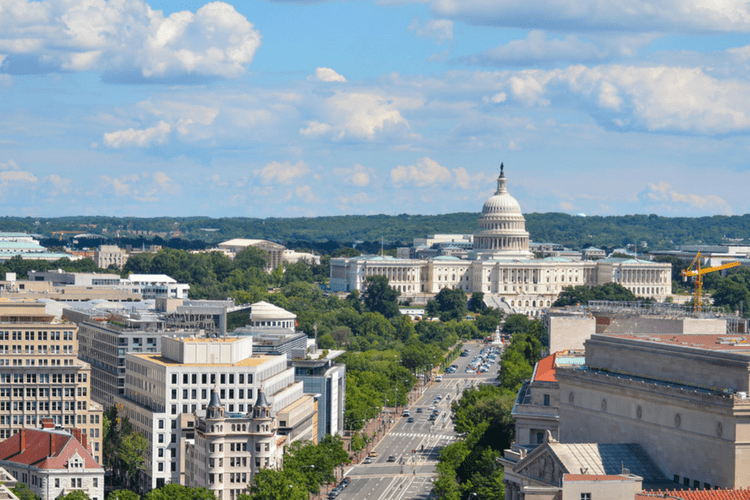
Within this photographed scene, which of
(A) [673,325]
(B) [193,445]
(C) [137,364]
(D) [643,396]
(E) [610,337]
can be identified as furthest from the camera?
(C) [137,364]

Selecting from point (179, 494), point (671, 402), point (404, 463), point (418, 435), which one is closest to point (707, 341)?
point (671, 402)

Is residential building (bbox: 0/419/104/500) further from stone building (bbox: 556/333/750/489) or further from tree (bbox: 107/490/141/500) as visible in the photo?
stone building (bbox: 556/333/750/489)

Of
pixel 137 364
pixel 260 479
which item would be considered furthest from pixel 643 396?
pixel 137 364

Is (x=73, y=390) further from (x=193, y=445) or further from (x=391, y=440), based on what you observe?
(x=391, y=440)

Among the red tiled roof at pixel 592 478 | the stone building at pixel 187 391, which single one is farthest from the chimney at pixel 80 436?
the red tiled roof at pixel 592 478

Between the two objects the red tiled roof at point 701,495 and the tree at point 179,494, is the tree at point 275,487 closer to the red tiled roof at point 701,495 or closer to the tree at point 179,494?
the tree at point 179,494

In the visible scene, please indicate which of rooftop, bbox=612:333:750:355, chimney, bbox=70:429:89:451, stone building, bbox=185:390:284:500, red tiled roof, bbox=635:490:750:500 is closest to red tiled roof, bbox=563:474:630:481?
red tiled roof, bbox=635:490:750:500
